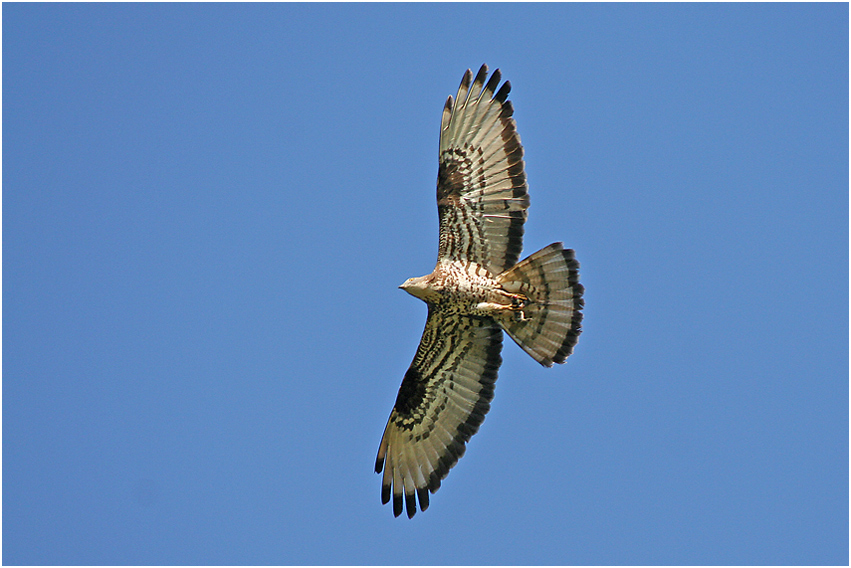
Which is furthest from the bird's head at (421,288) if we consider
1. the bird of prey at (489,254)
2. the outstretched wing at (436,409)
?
the outstretched wing at (436,409)

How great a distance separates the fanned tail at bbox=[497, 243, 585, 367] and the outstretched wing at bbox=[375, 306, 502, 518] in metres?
0.52

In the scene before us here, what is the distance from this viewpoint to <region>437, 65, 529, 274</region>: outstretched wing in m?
8.41

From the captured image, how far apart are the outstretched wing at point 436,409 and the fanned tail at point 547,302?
516 millimetres

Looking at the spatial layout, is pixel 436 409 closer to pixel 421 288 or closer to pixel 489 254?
pixel 421 288

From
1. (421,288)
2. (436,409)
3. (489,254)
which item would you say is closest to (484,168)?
(489,254)

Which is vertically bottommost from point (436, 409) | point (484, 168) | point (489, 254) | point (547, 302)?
point (436, 409)

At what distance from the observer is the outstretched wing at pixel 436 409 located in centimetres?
919

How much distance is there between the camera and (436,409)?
9398 millimetres

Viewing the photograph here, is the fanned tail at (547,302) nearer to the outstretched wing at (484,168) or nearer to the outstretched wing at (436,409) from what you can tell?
the outstretched wing at (484,168)

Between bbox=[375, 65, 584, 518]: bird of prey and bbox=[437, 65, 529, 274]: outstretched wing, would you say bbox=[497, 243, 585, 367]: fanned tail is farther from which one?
bbox=[437, 65, 529, 274]: outstretched wing

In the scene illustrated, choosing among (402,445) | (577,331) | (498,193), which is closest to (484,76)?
(498,193)

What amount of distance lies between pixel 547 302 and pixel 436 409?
1.84 m

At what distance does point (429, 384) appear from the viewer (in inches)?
370

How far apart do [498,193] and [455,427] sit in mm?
2652
